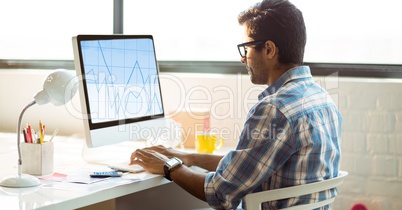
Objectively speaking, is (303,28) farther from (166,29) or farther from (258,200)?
(166,29)

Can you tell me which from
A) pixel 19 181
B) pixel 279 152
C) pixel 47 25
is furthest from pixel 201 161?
pixel 47 25

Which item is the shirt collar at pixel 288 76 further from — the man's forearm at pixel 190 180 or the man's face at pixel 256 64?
the man's forearm at pixel 190 180

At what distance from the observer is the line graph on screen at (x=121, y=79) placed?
7.95ft

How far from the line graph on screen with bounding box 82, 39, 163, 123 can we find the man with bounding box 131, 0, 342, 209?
1.03 ft

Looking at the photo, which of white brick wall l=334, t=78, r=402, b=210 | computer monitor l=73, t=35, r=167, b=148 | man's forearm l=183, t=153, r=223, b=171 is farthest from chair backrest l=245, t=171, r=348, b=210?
white brick wall l=334, t=78, r=402, b=210

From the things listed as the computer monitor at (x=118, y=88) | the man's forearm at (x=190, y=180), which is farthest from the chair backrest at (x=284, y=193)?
the computer monitor at (x=118, y=88)

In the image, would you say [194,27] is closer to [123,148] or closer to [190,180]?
[123,148]

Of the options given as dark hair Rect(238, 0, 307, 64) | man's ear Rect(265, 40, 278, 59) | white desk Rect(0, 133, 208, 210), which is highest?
dark hair Rect(238, 0, 307, 64)

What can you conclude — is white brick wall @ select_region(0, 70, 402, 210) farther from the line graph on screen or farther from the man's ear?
the man's ear

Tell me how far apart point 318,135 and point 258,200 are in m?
0.28

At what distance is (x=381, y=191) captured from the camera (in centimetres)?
296

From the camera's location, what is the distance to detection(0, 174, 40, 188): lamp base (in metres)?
2.07

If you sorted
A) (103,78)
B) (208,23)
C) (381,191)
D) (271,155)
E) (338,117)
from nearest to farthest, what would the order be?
1. (271,155)
2. (338,117)
3. (103,78)
4. (381,191)
5. (208,23)

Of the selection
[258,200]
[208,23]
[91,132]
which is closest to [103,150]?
[91,132]
